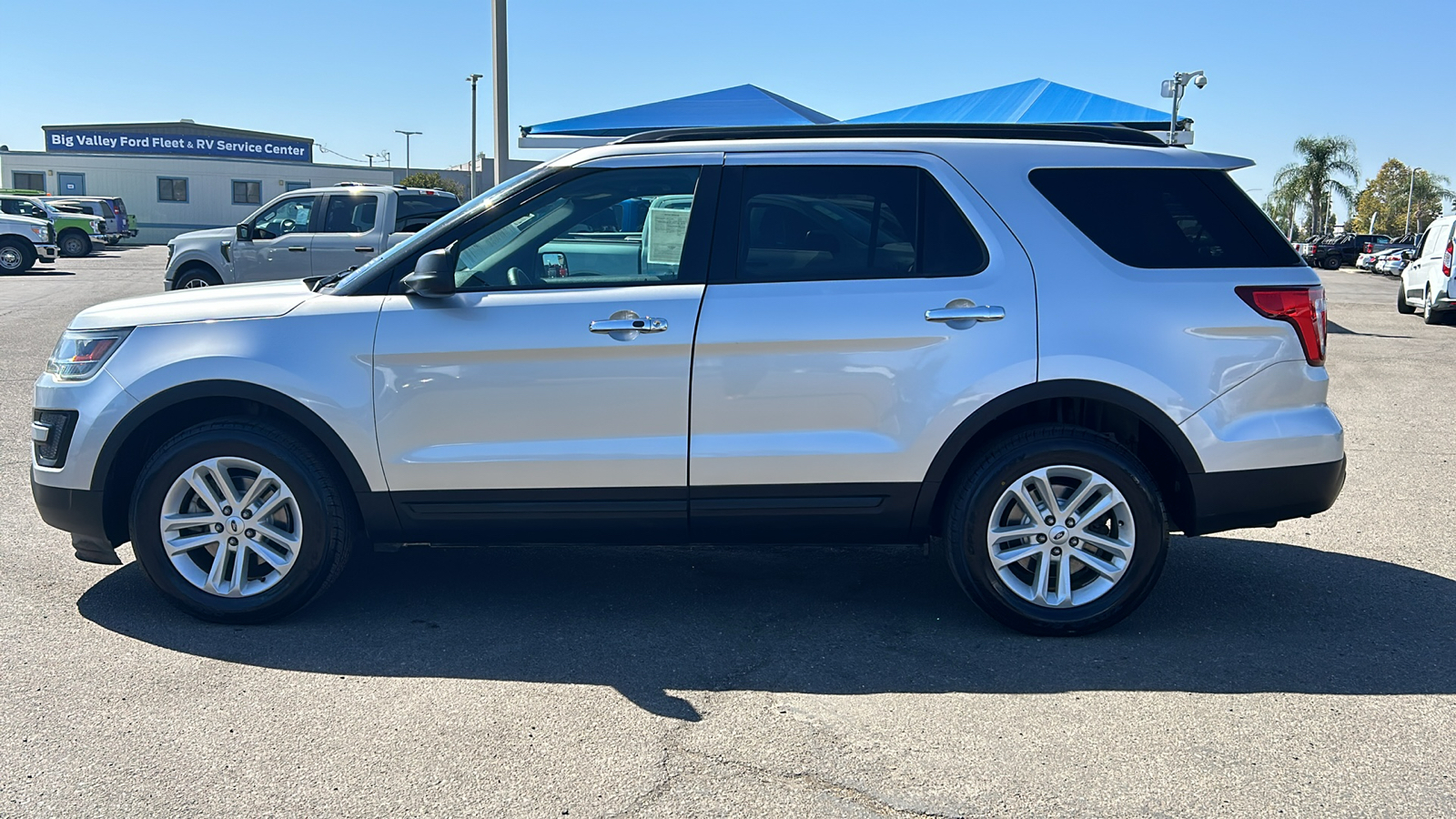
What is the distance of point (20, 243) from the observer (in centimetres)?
2720

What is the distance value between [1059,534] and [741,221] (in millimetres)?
1632

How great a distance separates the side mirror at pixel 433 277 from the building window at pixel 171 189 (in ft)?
194

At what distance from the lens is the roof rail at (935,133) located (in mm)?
4645

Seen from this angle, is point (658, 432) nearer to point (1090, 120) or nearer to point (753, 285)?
point (753, 285)

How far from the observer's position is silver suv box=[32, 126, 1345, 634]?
4.32 meters

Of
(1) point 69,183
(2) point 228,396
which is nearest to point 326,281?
(2) point 228,396

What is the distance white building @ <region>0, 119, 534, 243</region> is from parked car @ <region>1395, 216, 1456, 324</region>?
41528mm

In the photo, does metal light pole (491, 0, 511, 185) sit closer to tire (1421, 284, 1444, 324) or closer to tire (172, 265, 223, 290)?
tire (172, 265, 223, 290)

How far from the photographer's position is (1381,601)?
16.2 feet

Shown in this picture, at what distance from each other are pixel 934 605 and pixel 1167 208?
1.77m

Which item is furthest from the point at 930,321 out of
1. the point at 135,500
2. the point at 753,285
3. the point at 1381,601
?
the point at 135,500

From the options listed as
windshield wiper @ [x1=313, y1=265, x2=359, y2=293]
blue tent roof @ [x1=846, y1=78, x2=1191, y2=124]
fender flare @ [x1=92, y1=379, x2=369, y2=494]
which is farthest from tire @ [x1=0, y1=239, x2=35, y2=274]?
fender flare @ [x1=92, y1=379, x2=369, y2=494]

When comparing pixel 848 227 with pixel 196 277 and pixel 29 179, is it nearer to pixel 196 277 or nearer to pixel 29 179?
pixel 196 277

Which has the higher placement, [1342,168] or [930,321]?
[1342,168]
